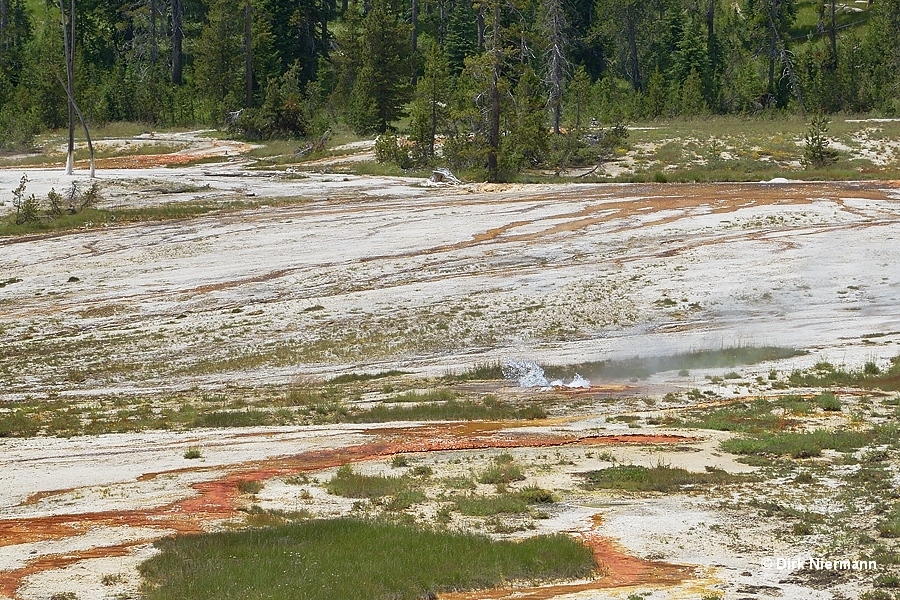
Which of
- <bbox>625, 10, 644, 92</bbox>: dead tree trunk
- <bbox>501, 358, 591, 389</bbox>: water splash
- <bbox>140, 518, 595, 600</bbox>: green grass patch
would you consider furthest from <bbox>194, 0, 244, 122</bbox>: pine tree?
<bbox>140, 518, 595, 600</bbox>: green grass patch

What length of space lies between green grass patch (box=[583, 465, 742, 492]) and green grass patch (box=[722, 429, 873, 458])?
1.32 metres

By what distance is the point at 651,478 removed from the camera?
654 inches

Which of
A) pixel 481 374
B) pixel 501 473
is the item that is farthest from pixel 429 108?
pixel 501 473

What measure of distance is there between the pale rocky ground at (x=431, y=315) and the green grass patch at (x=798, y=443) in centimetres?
51

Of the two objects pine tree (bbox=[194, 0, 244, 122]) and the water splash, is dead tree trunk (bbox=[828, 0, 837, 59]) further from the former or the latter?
the water splash

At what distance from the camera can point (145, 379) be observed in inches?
1049

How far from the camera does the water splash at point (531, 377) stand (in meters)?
24.8

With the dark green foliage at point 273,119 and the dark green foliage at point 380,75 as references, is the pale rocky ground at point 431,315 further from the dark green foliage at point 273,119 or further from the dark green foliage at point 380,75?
the dark green foliage at point 380,75

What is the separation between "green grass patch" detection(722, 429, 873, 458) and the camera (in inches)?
704

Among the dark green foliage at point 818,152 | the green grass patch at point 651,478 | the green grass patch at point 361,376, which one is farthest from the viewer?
the dark green foliage at point 818,152

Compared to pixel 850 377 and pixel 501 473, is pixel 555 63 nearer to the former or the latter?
pixel 850 377

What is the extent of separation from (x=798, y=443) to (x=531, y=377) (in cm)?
802

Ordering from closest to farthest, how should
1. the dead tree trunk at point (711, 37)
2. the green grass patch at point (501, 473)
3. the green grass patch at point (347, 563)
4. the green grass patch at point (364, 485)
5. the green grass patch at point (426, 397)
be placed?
the green grass patch at point (347, 563), the green grass patch at point (364, 485), the green grass patch at point (501, 473), the green grass patch at point (426, 397), the dead tree trunk at point (711, 37)

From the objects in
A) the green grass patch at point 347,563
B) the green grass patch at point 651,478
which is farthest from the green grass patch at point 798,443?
the green grass patch at point 347,563
